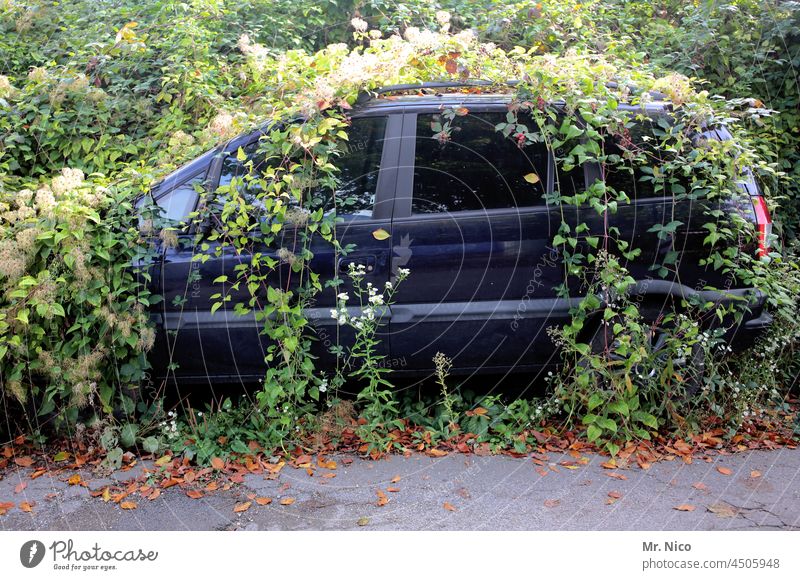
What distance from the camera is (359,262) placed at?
452cm

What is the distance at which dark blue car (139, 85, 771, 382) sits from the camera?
178 inches

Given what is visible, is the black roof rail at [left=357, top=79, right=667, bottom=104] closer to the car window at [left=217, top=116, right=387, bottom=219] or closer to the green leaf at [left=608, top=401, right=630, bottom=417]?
the car window at [left=217, top=116, right=387, bottom=219]

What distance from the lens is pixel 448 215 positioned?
4539 mm

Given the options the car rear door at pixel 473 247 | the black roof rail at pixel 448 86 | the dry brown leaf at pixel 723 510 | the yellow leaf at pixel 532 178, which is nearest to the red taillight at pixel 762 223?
the black roof rail at pixel 448 86

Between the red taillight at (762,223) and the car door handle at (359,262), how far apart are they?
2476mm

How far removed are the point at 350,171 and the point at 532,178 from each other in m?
1.18

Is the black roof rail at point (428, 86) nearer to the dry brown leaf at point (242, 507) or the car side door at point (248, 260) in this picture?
the car side door at point (248, 260)

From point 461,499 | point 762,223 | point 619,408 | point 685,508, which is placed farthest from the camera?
point 762,223

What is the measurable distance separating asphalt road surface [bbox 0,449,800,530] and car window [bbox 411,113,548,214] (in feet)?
5.32

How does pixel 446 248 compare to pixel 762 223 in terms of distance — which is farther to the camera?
pixel 762 223

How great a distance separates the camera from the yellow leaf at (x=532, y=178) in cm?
465

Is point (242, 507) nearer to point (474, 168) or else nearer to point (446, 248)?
point (446, 248)

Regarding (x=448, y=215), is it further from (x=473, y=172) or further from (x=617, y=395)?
(x=617, y=395)
